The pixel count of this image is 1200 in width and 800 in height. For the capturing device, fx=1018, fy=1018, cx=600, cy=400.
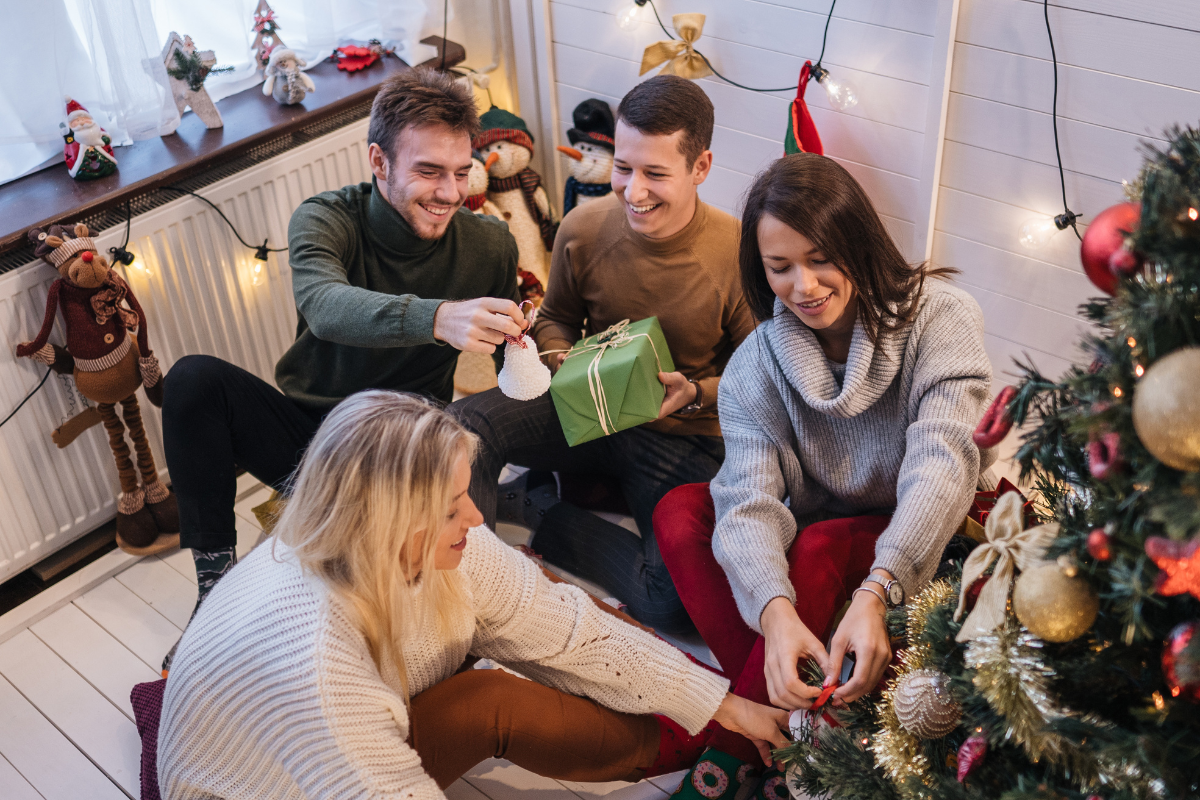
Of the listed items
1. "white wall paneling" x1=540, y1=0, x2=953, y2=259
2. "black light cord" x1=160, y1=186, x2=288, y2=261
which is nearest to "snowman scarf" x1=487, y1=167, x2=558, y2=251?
"white wall paneling" x1=540, y1=0, x2=953, y2=259

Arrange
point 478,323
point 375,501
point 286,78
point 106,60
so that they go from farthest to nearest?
point 286,78
point 106,60
point 478,323
point 375,501

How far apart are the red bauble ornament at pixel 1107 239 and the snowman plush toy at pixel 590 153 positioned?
1.93 m

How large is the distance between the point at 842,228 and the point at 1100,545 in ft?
2.50

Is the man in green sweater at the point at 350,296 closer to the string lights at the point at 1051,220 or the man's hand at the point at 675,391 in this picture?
the man's hand at the point at 675,391

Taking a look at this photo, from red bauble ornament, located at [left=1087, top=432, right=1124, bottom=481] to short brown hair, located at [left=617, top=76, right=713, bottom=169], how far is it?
1285mm

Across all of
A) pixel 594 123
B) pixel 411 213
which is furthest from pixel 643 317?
pixel 594 123

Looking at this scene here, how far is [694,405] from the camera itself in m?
2.07

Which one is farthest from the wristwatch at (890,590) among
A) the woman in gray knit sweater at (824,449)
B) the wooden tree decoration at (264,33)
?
the wooden tree decoration at (264,33)

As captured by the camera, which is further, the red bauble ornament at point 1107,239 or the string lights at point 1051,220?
the string lights at point 1051,220

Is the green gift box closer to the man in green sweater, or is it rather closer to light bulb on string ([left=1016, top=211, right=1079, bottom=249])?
the man in green sweater

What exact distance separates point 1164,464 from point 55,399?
208cm

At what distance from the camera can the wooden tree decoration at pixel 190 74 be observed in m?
2.30

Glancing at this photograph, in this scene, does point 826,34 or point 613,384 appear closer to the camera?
point 613,384

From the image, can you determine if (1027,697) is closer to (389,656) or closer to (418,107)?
(389,656)
